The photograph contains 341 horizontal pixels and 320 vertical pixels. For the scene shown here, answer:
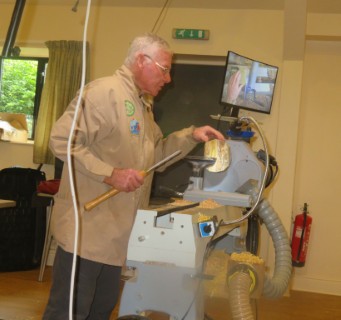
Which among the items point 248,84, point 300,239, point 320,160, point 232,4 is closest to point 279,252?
point 300,239

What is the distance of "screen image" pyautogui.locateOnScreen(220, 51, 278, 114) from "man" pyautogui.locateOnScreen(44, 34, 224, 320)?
6.92ft

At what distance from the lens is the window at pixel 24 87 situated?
15.5ft

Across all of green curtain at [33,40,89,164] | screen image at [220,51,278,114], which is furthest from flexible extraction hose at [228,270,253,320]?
green curtain at [33,40,89,164]

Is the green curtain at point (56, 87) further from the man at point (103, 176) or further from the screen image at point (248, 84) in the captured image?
the man at point (103, 176)

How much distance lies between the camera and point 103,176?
153 centimetres

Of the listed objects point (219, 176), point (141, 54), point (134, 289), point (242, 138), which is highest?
point (141, 54)

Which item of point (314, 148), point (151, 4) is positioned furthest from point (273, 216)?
point (151, 4)

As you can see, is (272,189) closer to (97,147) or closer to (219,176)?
(219,176)

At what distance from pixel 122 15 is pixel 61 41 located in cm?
64

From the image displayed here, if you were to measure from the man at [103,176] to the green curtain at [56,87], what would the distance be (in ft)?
8.41

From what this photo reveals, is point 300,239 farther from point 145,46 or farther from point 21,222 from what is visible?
point 145,46

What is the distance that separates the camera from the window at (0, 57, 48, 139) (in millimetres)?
4715

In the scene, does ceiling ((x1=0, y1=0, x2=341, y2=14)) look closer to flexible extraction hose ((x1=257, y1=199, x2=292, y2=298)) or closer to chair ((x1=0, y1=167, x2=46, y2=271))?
chair ((x1=0, y1=167, x2=46, y2=271))

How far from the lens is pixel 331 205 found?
424 cm
